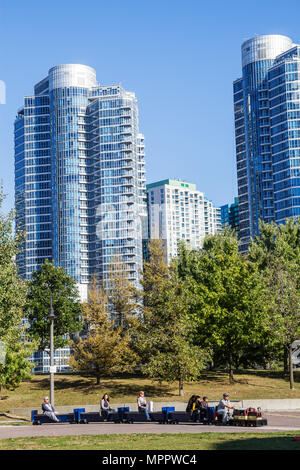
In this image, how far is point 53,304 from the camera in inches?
2530

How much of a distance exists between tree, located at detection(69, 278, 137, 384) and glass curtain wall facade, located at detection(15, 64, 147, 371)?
4811 inches

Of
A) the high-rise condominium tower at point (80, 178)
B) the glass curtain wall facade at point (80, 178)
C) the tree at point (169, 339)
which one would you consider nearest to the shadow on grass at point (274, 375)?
the tree at point (169, 339)

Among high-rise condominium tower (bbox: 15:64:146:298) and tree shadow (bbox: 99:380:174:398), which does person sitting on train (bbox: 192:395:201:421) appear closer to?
tree shadow (bbox: 99:380:174:398)

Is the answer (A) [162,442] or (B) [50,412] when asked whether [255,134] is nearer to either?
(B) [50,412]

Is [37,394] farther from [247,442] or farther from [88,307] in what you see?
[247,442]

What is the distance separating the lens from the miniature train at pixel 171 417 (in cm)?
2697

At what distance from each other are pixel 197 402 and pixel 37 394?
84.6ft

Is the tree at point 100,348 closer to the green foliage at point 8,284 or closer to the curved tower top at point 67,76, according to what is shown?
Result: the green foliage at point 8,284

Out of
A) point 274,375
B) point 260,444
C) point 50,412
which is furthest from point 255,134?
point 260,444

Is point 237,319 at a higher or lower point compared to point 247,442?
higher

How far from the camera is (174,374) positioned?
47812 mm

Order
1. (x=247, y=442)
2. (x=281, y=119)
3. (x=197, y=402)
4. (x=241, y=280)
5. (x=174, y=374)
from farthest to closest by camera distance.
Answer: (x=281, y=119) < (x=241, y=280) < (x=174, y=374) < (x=197, y=402) < (x=247, y=442)

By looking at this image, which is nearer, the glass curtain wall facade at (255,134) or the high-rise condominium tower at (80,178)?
the glass curtain wall facade at (255,134)
